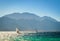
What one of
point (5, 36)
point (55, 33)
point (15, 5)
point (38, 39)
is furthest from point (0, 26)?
point (55, 33)

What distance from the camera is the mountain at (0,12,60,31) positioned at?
6.39m

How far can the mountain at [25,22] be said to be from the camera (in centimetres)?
639

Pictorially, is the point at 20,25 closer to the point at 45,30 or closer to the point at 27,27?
the point at 27,27

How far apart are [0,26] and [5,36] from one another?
37cm

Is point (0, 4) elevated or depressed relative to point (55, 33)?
elevated

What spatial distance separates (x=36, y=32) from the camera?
6.45 meters

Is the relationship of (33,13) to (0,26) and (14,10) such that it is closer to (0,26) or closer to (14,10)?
(14,10)

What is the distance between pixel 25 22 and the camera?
646 cm

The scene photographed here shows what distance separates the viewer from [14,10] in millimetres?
6438

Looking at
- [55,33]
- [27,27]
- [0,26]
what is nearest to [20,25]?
[27,27]

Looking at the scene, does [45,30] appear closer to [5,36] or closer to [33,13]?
[33,13]

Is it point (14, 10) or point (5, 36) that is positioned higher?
point (14, 10)

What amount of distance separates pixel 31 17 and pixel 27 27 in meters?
0.36

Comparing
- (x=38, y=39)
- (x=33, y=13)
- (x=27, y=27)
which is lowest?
(x=38, y=39)
